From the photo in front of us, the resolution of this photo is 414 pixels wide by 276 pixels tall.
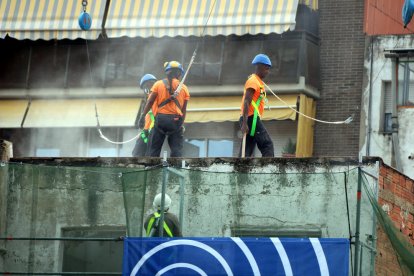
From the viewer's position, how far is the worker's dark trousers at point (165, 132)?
62.0 ft

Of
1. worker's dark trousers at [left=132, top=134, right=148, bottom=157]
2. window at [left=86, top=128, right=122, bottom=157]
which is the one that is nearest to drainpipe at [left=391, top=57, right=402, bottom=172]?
window at [left=86, top=128, right=122, bottom=157]

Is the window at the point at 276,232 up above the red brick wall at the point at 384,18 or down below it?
below

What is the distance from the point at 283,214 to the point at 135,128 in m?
12.3

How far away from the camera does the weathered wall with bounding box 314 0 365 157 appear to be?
27.4m

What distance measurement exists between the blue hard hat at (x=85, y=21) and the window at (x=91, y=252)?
34.9 feet

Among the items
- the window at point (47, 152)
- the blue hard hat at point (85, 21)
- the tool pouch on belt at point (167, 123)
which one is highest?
the blue hard hat at point (85, 21)

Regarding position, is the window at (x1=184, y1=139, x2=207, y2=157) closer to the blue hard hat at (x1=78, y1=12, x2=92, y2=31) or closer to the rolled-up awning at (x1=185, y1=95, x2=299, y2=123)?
the rolled-up awning at (x1=185, y1=95, x2=299, y2=123)

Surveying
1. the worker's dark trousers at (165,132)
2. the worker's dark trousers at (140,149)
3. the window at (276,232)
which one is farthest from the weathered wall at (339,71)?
the window at (276,232)

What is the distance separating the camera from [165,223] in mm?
15188

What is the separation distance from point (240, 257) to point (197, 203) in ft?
4.15

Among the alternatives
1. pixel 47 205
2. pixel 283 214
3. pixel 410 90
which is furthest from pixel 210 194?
pixel 410 90

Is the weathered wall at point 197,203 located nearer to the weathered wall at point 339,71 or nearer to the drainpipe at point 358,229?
the drainpipe at point 358,229

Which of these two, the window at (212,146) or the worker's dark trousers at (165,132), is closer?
the worker's dark trousers at (165,132)

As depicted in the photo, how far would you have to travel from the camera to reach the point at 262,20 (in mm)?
26859
